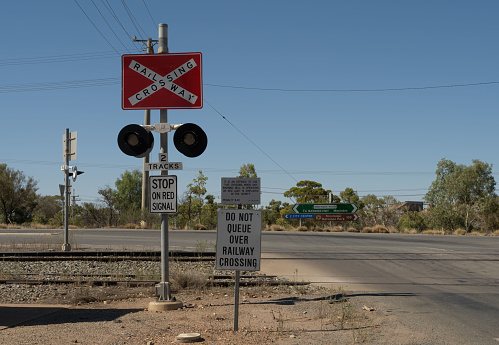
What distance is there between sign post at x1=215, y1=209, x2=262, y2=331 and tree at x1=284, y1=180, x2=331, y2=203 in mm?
59749

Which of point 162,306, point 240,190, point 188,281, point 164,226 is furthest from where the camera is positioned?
point 188,281

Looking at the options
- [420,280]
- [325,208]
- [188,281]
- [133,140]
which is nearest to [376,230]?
[325,208]

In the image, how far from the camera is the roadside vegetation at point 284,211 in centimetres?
4641

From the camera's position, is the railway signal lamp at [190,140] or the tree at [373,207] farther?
the tree at [373,207]

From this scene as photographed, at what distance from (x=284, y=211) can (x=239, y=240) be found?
202 feet

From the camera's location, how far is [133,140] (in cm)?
974

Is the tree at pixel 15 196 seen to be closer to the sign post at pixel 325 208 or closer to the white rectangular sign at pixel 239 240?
the sign post at pixel 325 208

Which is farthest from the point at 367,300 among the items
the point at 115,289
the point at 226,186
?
the point at 115,289

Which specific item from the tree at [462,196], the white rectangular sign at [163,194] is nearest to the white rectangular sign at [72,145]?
the white rectangular sign at [163,194]

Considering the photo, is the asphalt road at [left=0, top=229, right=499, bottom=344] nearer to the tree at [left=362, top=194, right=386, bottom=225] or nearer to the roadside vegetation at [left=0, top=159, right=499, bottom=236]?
the roadside vegetation at [left=0, top=159, right=499, bottom=236]

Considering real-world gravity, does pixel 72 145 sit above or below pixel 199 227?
above

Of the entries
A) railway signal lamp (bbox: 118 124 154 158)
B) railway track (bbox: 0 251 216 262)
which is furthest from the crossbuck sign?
railway track (bbox: 0 251 216 262)

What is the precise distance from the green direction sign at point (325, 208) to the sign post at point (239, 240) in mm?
39604

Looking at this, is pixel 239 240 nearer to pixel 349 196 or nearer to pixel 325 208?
pixel 325 208
